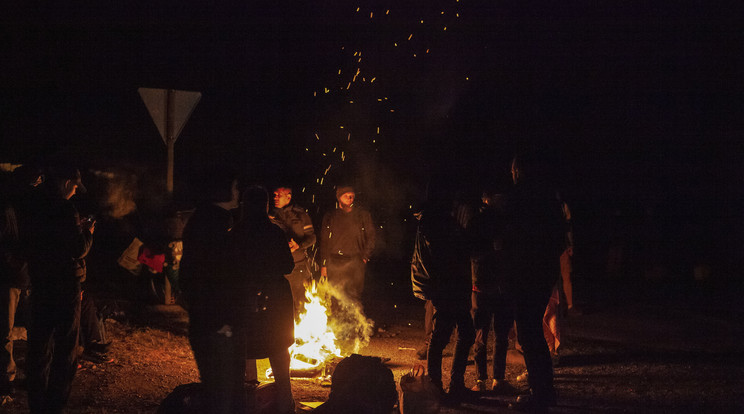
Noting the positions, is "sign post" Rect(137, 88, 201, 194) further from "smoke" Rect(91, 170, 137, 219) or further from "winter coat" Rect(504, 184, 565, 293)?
"smoke" Rect(91, 170, 137, 219)

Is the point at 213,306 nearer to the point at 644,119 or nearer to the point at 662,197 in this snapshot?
the point at 662,197

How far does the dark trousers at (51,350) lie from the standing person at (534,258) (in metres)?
3.73

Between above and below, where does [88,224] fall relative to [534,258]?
above

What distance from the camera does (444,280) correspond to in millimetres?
5781

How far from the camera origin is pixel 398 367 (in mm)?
7141

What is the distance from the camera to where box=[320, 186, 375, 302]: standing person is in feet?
27.8

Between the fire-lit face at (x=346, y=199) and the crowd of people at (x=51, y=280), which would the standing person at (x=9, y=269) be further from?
the fire-lit face at (x=346, y=199)

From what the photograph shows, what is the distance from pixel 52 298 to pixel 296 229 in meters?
3.55

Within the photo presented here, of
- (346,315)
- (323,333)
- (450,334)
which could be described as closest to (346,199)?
(346,315)

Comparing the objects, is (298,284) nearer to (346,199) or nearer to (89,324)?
(346,199)

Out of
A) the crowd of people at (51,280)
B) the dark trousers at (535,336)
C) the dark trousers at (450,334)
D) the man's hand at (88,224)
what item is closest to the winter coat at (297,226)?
the dark trousers at (450,334)

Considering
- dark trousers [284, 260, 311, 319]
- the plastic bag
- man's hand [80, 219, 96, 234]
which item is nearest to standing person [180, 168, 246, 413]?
the plastic bag

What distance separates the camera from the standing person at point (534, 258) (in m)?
5.36

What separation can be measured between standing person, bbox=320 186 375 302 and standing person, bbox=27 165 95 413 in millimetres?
4014
